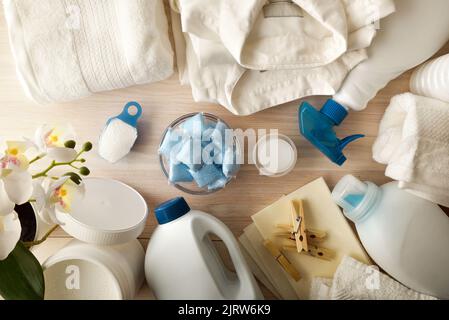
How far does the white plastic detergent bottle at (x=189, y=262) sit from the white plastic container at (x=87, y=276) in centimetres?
5

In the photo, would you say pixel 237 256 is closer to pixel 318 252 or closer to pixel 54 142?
pixel 318 252

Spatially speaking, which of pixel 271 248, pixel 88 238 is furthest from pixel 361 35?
pixel 88 238

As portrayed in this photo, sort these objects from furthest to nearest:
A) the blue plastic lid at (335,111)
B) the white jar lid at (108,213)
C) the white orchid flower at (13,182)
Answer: the blue plastic lid at (335,111)
the white jar lid at (108,213)
the white orchid flower at (13,182)

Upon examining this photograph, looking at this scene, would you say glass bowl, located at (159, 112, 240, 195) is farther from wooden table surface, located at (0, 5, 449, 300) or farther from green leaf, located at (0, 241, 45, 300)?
green leaf, located at (0, 241, 45, 300)

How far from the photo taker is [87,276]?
1.89 feet

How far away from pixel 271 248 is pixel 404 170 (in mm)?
216

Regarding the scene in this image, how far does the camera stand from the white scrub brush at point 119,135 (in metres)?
0.66

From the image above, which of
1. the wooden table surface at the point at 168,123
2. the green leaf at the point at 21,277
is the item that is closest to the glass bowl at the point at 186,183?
the wooden table surface at the point at 168,123

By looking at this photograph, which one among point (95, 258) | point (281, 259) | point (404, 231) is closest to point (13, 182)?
point (95, 258)

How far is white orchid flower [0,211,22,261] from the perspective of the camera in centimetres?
43

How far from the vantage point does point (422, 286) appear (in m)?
0.64

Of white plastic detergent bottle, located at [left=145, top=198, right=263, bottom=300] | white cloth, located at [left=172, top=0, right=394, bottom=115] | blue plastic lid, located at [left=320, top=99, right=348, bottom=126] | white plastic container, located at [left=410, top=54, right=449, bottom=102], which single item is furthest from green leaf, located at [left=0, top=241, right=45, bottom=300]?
white plastic container, located at [left=410, top=54, right=449, bottom=102]

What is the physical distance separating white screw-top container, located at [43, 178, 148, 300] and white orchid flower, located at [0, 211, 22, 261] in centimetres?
9

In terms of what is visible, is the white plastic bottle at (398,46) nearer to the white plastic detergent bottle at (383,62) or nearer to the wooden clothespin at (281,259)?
the white plastic detergent bottle at (383,62)
